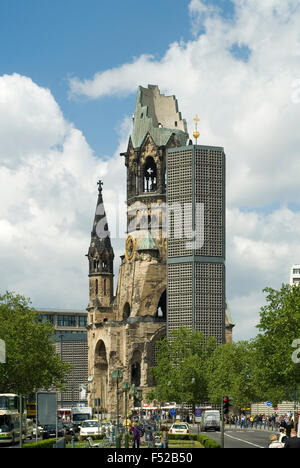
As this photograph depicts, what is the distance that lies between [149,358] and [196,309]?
11398 millimetres

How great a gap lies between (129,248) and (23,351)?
247 ft

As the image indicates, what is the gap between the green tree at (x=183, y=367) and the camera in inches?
6043

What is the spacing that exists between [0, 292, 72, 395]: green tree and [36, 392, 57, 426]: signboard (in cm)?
5825

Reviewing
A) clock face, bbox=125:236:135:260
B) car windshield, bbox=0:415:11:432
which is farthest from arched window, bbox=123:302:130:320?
car windshield, bbox=0:415:11:432

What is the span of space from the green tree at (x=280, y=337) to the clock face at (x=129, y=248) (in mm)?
93274

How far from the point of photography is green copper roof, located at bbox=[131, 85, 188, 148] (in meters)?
194

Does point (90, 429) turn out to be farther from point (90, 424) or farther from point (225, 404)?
point (225, 404)

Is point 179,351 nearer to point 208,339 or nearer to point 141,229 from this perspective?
point 208,339

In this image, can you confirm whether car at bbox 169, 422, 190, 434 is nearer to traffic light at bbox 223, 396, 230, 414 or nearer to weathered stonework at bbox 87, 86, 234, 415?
traffic light at bbox 223, 396, 230, 414

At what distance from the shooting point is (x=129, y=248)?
7347 inches

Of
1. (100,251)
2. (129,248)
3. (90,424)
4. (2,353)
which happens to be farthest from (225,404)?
(100,251)
